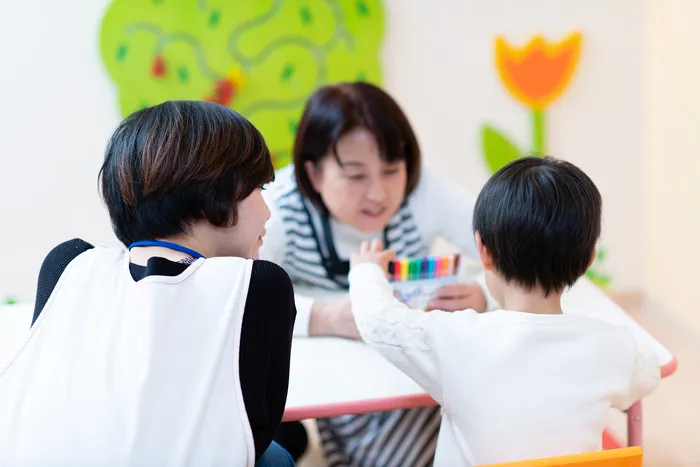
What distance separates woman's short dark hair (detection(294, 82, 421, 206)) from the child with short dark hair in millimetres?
497

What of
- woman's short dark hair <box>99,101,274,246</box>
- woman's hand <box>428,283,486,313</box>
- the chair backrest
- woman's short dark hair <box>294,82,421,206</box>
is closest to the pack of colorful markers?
woman's hand <box>428,283,486,313</box>

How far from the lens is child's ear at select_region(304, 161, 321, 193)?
168 centimetres

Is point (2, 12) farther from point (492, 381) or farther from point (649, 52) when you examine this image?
point (649, 52)

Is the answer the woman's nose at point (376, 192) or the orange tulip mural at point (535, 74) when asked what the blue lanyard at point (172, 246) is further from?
the orange tulip mural at point (535, 74)

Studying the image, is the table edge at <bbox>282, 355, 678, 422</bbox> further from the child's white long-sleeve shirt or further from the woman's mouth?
the woman's mouth

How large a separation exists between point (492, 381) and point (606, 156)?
1.90 m

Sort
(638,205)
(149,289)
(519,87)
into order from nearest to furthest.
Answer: (149,289)
(519,87)
(638,205)

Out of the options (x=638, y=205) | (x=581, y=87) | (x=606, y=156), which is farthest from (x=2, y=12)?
(x=638, y=205)

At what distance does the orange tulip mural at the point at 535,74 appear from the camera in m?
2.57

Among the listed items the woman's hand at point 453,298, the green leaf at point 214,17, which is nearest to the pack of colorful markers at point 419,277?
the woman's hand at point 453,298

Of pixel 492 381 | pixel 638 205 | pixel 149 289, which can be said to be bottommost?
pixel 638 205

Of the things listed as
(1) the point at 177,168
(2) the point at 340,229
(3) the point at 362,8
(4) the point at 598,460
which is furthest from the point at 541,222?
(3) the point at 362,8

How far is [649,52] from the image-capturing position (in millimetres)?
2656

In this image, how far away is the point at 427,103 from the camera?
8.47 feet
